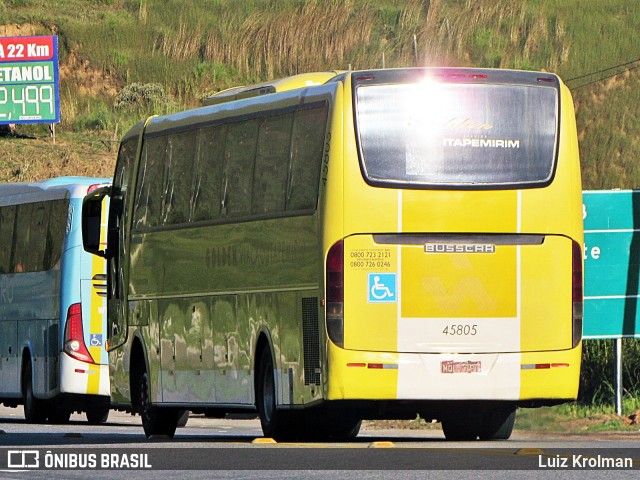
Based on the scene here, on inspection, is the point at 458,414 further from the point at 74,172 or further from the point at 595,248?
the point at 74,172

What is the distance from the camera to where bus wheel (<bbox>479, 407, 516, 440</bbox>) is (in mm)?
20391

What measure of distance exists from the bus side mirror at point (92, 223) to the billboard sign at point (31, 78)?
4432 cm

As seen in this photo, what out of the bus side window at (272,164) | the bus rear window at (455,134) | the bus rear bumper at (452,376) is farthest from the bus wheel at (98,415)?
the bus rear window at (455,134)

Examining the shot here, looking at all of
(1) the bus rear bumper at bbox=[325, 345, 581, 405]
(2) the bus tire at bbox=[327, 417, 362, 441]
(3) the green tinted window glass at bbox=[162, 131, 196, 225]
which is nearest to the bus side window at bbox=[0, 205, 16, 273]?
(3) the green tinted window glass at bbox=[162, 131, 196, 225]

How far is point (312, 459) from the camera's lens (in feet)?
53.4

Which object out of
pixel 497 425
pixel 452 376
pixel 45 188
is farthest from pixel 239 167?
pixel 45 188

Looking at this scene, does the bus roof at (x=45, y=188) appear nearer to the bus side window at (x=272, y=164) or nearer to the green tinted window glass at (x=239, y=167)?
the green tinted window glass at (x=239, y=167)

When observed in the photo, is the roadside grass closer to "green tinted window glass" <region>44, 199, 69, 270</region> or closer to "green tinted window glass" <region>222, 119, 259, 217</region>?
"green tinted window glass" <region>222, 119, 259, 217</region>

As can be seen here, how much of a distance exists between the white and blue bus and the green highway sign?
7003mm

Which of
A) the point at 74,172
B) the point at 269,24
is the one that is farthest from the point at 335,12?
the point at 74,172

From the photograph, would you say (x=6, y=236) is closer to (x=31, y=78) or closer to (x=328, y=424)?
(x=328, y=424)

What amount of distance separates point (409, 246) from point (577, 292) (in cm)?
182

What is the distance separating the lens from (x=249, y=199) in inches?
772

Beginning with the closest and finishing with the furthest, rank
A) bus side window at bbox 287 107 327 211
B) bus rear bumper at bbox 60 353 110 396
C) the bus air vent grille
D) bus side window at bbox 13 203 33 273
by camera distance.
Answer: the bus air vent grille → bus side window at bbox 287 107 327 211 → bus rear bumper at bbox 60 353 110 396 → bus side window at bbox 13 203 33 273
